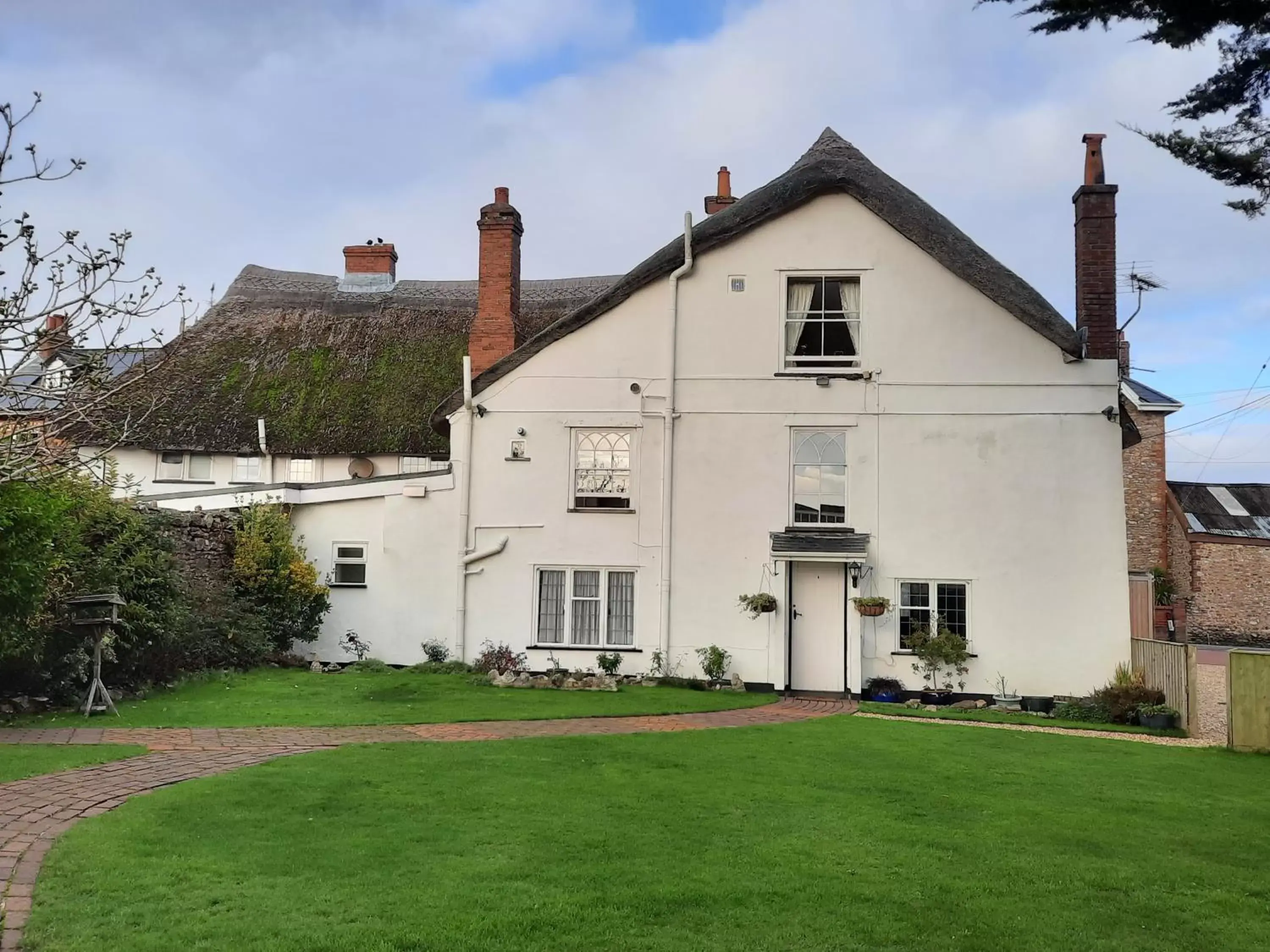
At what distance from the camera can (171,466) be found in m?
24.0

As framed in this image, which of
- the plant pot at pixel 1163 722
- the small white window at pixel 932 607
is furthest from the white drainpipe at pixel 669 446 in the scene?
the plant pot at pixel 1163 722

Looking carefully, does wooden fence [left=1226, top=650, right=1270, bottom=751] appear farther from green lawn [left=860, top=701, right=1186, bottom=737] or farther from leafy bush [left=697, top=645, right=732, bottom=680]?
leafy bush [left=697, top=645, right=732, bottom=680]

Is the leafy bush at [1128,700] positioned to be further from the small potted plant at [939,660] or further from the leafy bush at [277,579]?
the leafy bush at [277,579]

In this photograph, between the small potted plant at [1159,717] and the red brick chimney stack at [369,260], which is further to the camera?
the red brick chimney stack at [369,260]

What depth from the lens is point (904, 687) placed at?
17172 millimetres

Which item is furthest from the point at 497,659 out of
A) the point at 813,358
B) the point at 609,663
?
the point at 813,358

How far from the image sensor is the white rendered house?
1712cm

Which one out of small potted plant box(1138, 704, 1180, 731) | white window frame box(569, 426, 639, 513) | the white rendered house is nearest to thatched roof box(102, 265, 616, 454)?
the white rendered house

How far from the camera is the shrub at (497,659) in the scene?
17.8 m

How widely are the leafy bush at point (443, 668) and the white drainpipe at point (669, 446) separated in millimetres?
3588

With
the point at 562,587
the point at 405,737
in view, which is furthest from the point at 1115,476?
the point at 405,737

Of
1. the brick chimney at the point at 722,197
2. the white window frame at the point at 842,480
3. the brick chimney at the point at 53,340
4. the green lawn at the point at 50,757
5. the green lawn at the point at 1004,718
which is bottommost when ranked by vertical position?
the green lawn at the point at 1004,718

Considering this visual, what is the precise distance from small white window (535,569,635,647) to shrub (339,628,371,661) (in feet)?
10.5

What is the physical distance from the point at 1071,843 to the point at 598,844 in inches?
142
